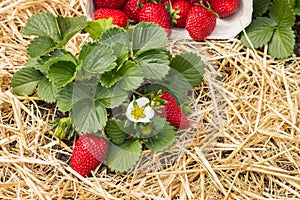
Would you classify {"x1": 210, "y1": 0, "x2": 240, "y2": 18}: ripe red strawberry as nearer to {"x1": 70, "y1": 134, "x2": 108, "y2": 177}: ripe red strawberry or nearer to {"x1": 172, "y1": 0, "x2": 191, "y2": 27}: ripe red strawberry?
{"x1": 172, "y1": 0, "x2": 191, "y2": 27}: ripe red strawberry

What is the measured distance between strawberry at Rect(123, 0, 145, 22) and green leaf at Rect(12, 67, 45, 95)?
0.35 m

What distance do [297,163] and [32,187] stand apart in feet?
2.09

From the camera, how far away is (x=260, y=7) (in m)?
1.95

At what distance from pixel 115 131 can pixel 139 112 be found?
80 mm

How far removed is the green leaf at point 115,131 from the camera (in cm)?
156

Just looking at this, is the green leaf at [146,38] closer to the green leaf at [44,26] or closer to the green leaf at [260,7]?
the green leaf at [44,26]

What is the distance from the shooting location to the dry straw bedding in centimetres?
155

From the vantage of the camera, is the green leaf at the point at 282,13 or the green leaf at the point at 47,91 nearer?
the green leaf at the point at 47,91

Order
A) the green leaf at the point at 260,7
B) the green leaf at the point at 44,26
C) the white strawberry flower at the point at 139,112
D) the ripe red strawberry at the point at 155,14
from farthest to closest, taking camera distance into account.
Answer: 1. the green leaf at the point at 260,7
2. the ripe red strawberry at the point at 155,14
3. the green leaf at the point at 44,26
4. the white strawberry flower at the point at 139,112

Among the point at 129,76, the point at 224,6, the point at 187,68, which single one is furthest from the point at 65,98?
the point at 224,6

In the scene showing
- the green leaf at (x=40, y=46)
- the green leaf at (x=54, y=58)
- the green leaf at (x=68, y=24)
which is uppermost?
the green leaf at (x=68, y=24)

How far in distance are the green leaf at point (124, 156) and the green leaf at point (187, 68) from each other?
22 centimetres

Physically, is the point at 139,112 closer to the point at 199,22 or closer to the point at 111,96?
the point at 111,96

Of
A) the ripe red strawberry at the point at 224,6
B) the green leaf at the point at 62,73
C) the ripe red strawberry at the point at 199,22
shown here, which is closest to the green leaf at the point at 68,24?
the green leaf at the point at 62,73
